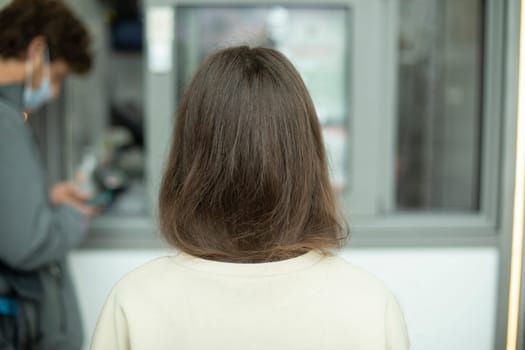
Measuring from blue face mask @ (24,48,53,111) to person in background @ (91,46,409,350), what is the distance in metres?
1.07

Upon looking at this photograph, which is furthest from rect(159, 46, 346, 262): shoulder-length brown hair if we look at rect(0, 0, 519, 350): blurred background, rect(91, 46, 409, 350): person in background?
rect(0, 0, 519, 350): blurred background

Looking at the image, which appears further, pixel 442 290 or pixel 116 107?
pixel 116 107

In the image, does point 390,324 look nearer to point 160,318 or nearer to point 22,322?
point 160,318

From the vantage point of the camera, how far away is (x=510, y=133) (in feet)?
8.40

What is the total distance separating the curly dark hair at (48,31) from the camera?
1904mm

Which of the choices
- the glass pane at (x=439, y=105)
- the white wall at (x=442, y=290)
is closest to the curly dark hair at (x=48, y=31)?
the white wall at (x=442, y=290)

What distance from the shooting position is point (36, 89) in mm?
2039

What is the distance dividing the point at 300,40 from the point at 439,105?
0.84 meters

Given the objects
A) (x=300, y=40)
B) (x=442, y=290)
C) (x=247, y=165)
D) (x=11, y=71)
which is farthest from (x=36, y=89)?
(x=442, y=290)

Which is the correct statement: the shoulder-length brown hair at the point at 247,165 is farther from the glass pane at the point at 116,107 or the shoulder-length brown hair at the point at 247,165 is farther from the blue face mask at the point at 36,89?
the glass pane at the point at 116,107

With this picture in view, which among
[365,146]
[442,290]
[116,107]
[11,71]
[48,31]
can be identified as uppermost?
[48,31]

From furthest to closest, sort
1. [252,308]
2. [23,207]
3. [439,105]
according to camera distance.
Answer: [439,105] → [23,207] → [252,308]

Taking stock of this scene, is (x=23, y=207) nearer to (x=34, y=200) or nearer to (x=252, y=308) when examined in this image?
(x=34, y=200)

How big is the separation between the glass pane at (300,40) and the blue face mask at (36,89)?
64cm
